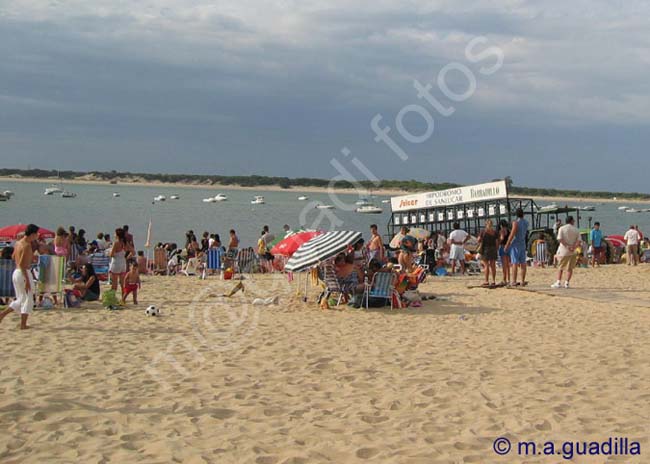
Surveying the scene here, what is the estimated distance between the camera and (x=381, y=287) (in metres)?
10.2

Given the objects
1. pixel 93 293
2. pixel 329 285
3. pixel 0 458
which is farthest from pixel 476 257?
pixel 0 458

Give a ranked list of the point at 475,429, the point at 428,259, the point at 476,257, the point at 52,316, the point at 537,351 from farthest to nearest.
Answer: the point at 476,257 < the point at 428,259 < the point at 52,316 < the point at 537,351 < the point at 475,429

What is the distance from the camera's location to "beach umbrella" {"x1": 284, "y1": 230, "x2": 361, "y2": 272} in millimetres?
9469

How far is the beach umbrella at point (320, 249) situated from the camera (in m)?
9.47

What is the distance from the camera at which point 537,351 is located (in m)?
6.83

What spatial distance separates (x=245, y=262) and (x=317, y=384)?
1179 centimetres

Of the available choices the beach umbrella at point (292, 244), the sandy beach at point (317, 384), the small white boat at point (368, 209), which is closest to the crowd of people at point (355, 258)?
the sandy beach at point (317, 384)

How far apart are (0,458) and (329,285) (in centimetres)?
685

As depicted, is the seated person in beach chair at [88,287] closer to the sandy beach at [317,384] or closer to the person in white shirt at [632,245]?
the sandy beach at [317,384]

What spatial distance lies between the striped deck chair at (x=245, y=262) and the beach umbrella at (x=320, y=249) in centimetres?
706

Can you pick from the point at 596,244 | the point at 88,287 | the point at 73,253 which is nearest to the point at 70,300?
the point at 88,287

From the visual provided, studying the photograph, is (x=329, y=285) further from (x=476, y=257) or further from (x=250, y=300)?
(x=476, y=257)

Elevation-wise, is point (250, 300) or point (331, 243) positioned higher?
point (331, 243)

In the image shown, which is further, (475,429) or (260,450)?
(475,429)
